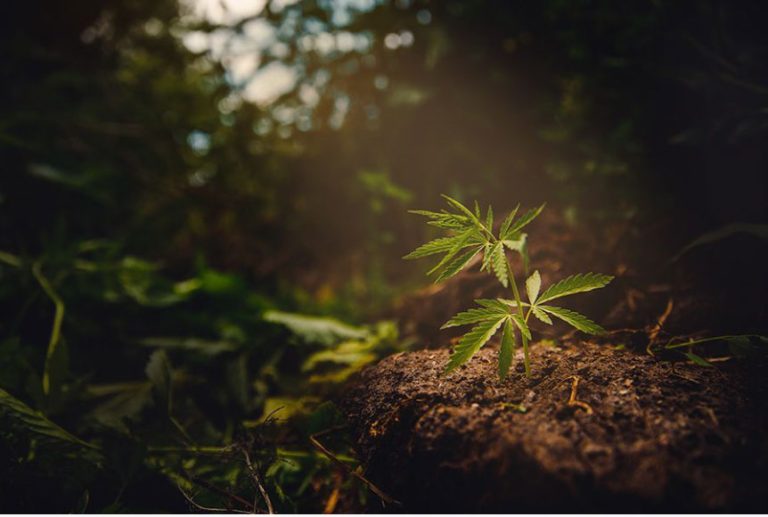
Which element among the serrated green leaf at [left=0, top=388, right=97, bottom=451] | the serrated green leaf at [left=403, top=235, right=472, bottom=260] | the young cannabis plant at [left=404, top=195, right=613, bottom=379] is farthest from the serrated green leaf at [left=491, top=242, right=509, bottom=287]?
the serrated green leaf at [left=0, top=388, right=97, bottom=451]

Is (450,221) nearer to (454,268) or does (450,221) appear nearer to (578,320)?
(454,268)

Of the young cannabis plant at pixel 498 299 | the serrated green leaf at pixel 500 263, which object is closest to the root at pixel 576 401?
the young cannabis plant at pixel 498 299

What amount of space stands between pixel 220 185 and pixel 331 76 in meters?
1.27

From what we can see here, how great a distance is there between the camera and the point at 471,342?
0.99 meters

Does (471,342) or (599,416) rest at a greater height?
(471,342)

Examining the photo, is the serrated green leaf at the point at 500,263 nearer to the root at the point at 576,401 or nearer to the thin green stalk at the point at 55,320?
the root at the point at 576,401

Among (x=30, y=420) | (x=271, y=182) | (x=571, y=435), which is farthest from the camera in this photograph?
(x=271, y=182)

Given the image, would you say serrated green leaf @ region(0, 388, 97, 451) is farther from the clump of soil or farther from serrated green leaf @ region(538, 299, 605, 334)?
serrated green leaf @ region(538, 299, 605, 334)

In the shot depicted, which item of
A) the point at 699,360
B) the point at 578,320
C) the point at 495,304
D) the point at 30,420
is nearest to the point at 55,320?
the point at 30,420

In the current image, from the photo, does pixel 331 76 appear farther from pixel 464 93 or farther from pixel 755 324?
pixel 755 324

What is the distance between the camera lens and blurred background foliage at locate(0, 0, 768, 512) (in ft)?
4.85

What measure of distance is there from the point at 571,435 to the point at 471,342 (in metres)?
0.31

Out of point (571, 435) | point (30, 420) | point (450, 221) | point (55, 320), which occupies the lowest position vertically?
point (30, 420)

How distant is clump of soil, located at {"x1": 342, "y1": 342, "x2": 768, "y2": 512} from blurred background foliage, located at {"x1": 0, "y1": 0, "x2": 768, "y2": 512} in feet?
1.09
